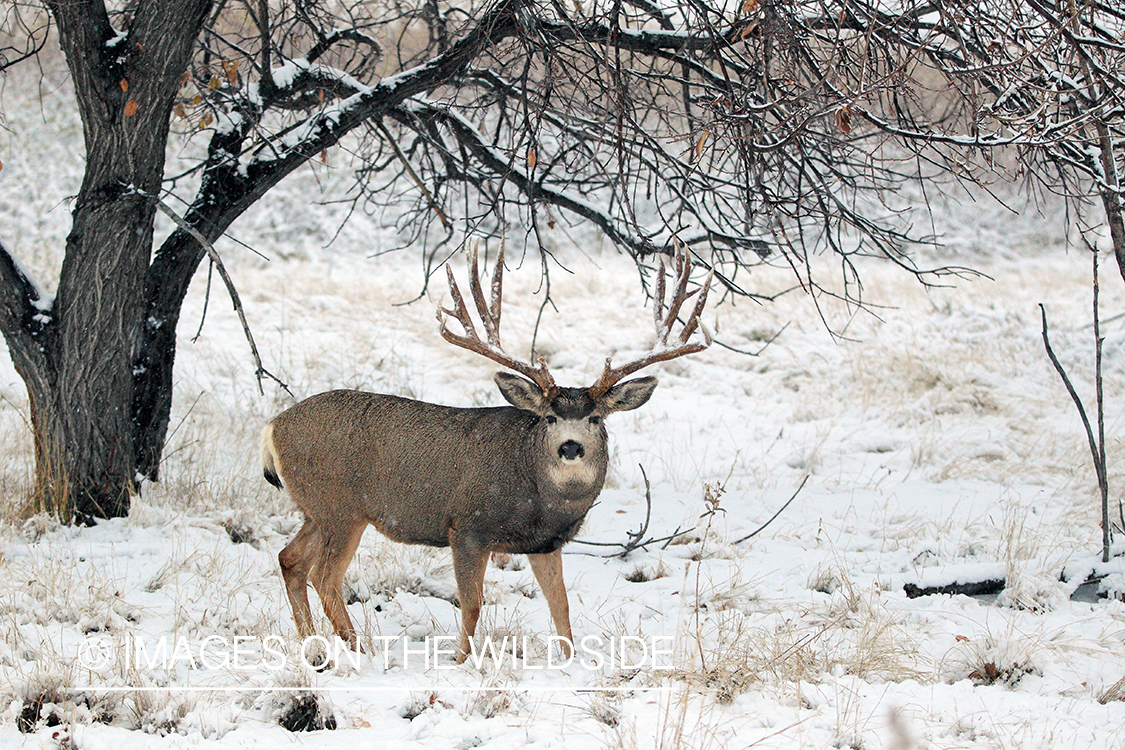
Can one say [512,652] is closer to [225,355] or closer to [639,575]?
[639,575]

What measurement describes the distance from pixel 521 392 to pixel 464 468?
444mm

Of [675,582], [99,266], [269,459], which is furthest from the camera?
[99,266]

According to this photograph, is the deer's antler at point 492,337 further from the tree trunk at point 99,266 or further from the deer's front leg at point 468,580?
the tree trunk at point 99,266

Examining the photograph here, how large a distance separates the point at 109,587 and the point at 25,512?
4.37 ft

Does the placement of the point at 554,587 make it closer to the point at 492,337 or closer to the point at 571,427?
the point at 571,427

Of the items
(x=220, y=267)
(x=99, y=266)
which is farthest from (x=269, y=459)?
(x=99, y=266)

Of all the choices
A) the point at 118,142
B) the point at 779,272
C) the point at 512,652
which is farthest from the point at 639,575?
the point at 779,272

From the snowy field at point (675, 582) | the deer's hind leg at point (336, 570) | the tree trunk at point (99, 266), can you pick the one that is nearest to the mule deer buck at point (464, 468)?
the deer's hind leg at point (336, 570)

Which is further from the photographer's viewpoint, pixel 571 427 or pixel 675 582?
pixel 675 582

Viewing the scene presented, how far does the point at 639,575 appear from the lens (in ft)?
17.1

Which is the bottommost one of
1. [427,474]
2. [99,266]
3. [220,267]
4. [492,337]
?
[427,474]

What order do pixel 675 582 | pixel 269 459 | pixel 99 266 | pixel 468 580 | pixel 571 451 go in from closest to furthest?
pixel 571 451 < pixel 468 580 < pixel 269 459 < pixel 675 582 < pixel 99 266

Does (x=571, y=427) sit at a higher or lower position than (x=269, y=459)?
higher

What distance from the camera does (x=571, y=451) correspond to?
4031 mm
